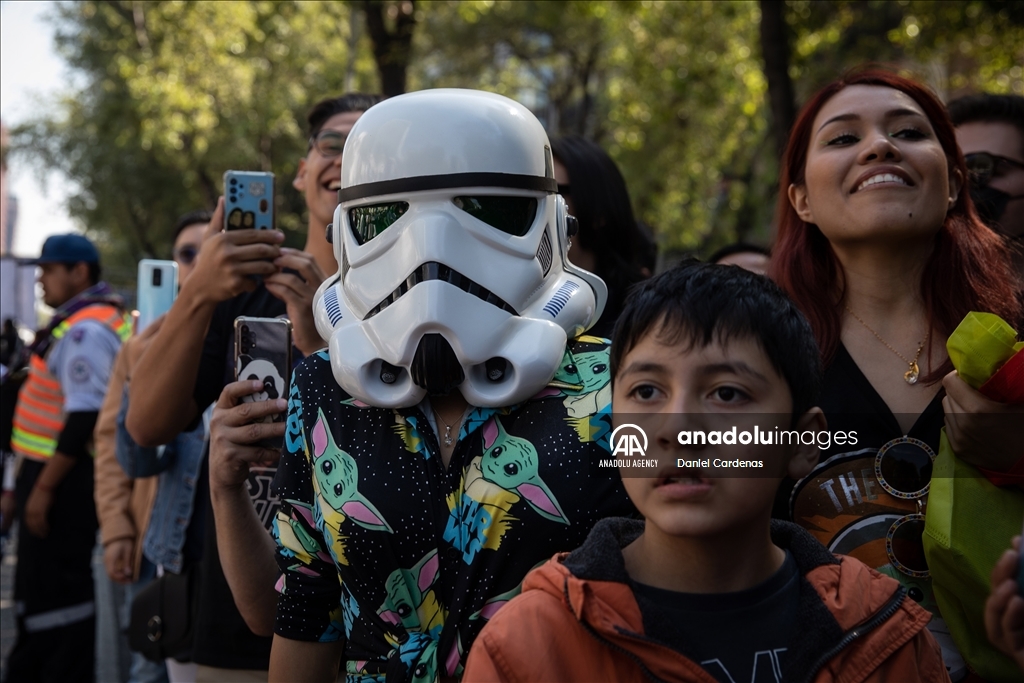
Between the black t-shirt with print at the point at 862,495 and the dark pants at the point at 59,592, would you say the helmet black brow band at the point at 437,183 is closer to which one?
the black t-shirt with print at the point at 862,495

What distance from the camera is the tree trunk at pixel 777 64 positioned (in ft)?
26.6

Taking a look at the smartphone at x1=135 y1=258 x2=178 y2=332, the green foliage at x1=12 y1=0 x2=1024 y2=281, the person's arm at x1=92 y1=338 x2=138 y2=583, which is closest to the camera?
the smartphone at x1=135 y1=258 x2=178 y2=332

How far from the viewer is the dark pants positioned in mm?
5535

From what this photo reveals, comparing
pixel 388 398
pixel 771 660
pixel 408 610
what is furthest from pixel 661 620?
pixel 388 398

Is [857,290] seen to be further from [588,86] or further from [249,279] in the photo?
[588,86]

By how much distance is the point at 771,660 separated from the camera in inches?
64.8

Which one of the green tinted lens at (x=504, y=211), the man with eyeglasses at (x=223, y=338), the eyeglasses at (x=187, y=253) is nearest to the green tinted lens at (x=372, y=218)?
the green tinted lens at (x=504, y=211)

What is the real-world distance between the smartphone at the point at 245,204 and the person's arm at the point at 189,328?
0.13ft

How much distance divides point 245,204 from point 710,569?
6.13 ft

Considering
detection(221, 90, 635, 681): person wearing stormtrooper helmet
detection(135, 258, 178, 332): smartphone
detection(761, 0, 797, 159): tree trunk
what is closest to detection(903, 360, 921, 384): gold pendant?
detection(221, 90, 635, 681): person wearing stormtrooper helmet

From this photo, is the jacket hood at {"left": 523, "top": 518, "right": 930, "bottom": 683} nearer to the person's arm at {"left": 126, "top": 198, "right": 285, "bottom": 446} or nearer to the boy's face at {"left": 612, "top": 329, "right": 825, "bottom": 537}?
the boy's face at {"left": 612, "top": 329, "right": 825, "bottom": 537}

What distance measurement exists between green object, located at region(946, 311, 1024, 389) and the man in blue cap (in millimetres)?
4931

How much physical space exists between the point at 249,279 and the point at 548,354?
1.30 meters

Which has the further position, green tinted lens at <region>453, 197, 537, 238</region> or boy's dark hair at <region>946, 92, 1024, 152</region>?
boy's dark hair at <region>946, 92, 1024, 152</region>
